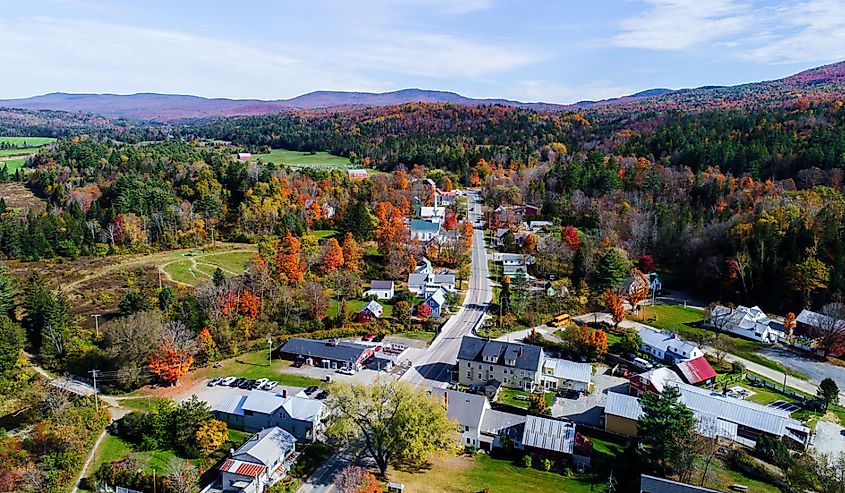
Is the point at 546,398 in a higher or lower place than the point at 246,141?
lower

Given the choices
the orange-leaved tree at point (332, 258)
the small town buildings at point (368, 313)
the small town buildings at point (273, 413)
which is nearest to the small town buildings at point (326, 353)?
the small town buildings at point (368, 313)

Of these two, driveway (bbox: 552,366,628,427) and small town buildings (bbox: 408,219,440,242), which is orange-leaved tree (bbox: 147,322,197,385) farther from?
small town buildings (bbox: 408,219,440,242)

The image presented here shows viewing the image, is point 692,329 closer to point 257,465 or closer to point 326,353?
point 326,353

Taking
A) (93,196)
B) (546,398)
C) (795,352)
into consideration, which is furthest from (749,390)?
(93,196)

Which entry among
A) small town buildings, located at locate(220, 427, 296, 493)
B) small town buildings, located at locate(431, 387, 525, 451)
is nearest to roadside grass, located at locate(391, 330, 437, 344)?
small town buildings, located at locate(431, 387, 525, 451)

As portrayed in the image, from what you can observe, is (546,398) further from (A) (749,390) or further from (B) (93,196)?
(B) (93,196)

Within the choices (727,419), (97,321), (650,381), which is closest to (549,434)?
(650,381)
